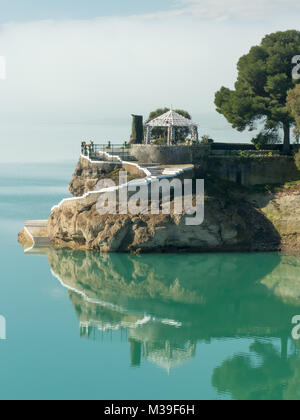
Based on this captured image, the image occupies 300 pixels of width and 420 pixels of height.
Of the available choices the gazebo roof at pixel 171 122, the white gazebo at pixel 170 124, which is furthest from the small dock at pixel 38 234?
the gazebo roof at pixel 171 122

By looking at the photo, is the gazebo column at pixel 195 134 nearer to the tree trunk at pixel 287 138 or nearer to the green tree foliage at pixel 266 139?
the green tree foliage at pixel 266 139

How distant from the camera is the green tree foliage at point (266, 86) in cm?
5625

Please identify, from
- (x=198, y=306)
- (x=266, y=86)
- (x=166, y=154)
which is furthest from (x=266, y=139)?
(x=198, y=306)

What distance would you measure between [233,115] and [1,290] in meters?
27.8

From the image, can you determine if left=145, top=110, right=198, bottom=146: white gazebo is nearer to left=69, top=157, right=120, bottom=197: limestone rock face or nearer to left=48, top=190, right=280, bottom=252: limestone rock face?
left=69, top=157, right=120, bottom=197: limestone rock face

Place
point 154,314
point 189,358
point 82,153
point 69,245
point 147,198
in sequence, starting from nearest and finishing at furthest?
point 189,358, point 154,314, point 147,198, point 69,245, point 82,153

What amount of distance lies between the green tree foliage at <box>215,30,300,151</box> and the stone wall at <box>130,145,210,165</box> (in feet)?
22.2

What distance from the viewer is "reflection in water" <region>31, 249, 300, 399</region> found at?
29.8 m

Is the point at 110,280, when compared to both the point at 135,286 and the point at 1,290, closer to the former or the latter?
the point at 135,286

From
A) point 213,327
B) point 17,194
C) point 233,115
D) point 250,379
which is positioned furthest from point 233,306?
point 17,194

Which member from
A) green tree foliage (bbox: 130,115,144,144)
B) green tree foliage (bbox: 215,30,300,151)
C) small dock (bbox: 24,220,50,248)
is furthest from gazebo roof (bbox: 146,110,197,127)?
small dock (bbox: 24,220,50,248)

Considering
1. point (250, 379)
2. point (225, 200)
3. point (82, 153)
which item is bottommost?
point (250, 379)

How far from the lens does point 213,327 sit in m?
35.1

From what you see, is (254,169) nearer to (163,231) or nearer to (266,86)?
(266,86)
